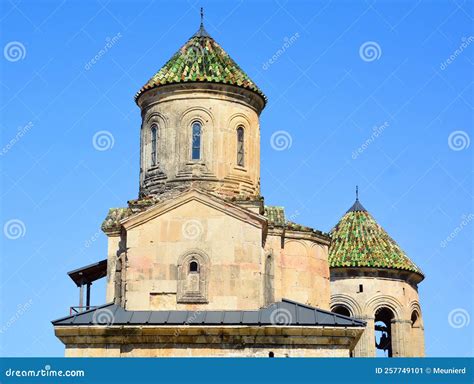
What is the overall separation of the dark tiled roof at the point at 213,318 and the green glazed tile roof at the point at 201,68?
21.4 ft

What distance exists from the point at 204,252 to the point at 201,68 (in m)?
5.62

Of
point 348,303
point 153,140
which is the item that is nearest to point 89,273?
point 153,140

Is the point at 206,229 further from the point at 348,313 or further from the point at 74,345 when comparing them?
the point at 348,313

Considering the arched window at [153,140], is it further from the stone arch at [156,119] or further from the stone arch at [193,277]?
Result: the stone arch at [193,277]

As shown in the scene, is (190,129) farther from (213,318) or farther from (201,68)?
(213,318)

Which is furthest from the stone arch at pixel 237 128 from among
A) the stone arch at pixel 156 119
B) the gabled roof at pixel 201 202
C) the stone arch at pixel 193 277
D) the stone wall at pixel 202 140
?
the stone arch at pixel 193 277

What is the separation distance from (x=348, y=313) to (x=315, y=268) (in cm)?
611

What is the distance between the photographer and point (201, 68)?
26.9m

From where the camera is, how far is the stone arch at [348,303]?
32938mm

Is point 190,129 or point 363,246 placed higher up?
point 190,129

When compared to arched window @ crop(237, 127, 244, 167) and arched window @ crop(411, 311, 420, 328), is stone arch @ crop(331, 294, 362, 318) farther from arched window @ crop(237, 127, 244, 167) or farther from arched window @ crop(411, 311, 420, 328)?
arched window @ crop(237, 127, 244, 167)

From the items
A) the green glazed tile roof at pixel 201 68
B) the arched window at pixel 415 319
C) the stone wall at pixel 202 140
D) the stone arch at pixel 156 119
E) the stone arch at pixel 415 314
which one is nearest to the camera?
the stone wall at pixel 202 140

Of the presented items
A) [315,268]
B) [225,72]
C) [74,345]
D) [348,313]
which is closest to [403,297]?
[348,313]

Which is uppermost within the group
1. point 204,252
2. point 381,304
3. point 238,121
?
point 238,121
